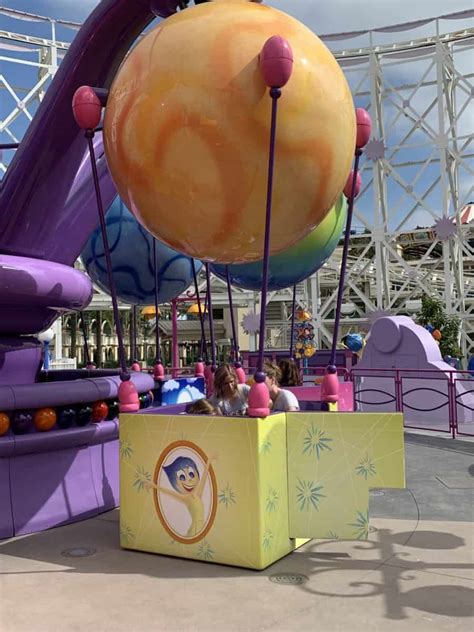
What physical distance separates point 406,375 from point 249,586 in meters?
9.53

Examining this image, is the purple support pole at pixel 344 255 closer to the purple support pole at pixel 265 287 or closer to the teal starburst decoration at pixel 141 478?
the purple support pole at pixel 265 287

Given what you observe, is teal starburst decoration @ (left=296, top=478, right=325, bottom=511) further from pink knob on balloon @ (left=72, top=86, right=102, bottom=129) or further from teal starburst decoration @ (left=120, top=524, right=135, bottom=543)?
pink knob on balloon @ (left=72, top=86, right=102, bottom=129)

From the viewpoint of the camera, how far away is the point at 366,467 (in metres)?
4.52

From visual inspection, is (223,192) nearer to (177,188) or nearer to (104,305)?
(177,188)

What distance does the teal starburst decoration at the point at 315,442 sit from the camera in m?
4.58

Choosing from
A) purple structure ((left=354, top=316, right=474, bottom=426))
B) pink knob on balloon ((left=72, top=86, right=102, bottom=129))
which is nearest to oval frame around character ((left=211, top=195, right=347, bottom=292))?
pink knob on balloon ((left=72, top=86, right=102, bottom=129))

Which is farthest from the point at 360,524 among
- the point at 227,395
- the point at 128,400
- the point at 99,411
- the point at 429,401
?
the point at 429,401

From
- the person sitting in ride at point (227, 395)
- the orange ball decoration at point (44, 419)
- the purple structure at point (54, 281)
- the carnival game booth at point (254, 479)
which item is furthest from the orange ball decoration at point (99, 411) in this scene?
the carnival game booth at point (254, 479)

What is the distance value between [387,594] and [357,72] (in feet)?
109

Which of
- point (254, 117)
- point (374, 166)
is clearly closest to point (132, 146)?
point (254, 117)

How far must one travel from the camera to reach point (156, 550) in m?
4.62

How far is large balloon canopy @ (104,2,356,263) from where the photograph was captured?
3975 mm

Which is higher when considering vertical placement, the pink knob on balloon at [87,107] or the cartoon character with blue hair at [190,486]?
the pink knob on balloon at [87,107]

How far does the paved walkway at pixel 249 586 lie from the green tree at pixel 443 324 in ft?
74.9
